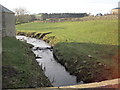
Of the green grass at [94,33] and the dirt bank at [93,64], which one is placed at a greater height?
the green grass at [94,33]

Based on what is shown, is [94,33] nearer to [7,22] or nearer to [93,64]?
[7,22]

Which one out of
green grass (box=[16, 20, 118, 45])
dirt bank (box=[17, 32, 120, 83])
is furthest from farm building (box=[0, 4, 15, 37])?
dirt bank (box=[17, 32, 120, 83])

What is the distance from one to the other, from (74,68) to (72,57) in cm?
268

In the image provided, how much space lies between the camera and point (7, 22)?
2942cm

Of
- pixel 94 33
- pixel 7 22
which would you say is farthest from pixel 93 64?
pixel 7 22

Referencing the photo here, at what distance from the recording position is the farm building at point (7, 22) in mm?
28116

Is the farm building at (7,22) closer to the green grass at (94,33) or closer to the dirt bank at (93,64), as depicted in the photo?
the green grass at (94,33)

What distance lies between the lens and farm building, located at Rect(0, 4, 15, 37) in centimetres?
2812

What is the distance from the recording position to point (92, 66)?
16031mm

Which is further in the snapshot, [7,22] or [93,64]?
[7,22]

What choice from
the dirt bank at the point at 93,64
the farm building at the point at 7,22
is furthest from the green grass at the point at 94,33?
the farm building at the point at 7,22

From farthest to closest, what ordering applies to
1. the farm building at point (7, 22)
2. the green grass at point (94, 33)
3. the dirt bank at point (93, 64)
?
the farm building at point (7, 22)
the green grass at point (94, 33)
the dirt bank at point (93, 64)

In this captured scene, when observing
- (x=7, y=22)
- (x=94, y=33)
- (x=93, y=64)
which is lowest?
(x=93, y=64)

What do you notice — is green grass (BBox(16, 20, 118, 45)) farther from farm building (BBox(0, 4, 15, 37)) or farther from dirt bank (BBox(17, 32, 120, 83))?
farm building (BBox(0, 4, 15, 37))
